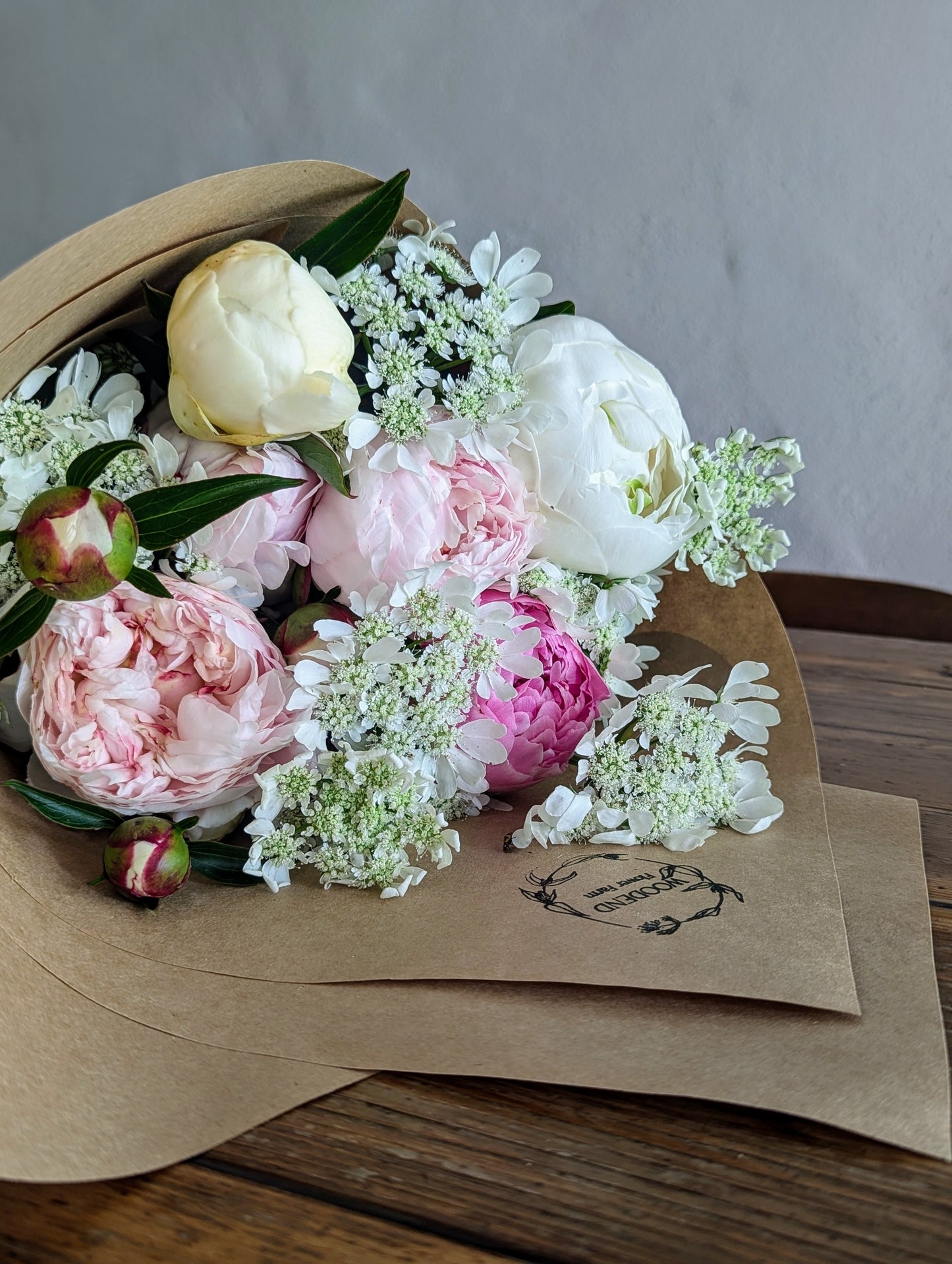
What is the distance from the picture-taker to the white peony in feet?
→ 1.84

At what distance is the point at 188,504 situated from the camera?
470mm

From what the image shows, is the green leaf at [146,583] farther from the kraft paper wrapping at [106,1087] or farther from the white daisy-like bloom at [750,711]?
the white daisy-like bloom at [750,711]

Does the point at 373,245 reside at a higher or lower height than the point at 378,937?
higher

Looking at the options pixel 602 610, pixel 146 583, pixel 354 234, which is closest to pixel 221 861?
pixel 146 583

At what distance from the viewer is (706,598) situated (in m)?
0.70

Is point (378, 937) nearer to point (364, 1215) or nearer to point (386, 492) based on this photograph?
point (364, 1215)

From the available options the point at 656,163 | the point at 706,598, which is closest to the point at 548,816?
the point at 706,598

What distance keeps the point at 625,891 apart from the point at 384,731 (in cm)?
16

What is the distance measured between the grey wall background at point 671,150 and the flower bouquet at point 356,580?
1.32 feet

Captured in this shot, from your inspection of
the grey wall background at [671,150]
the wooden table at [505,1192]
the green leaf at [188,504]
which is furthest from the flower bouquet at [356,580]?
the grey wall background at [671,150]

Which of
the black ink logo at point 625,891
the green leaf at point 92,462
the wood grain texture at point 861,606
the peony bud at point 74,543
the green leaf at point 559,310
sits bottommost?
the wood grain texture at point 861,606

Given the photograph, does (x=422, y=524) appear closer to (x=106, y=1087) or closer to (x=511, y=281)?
(x=511, y=281)

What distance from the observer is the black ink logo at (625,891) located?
48cm

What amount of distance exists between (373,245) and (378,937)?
1.30ft
